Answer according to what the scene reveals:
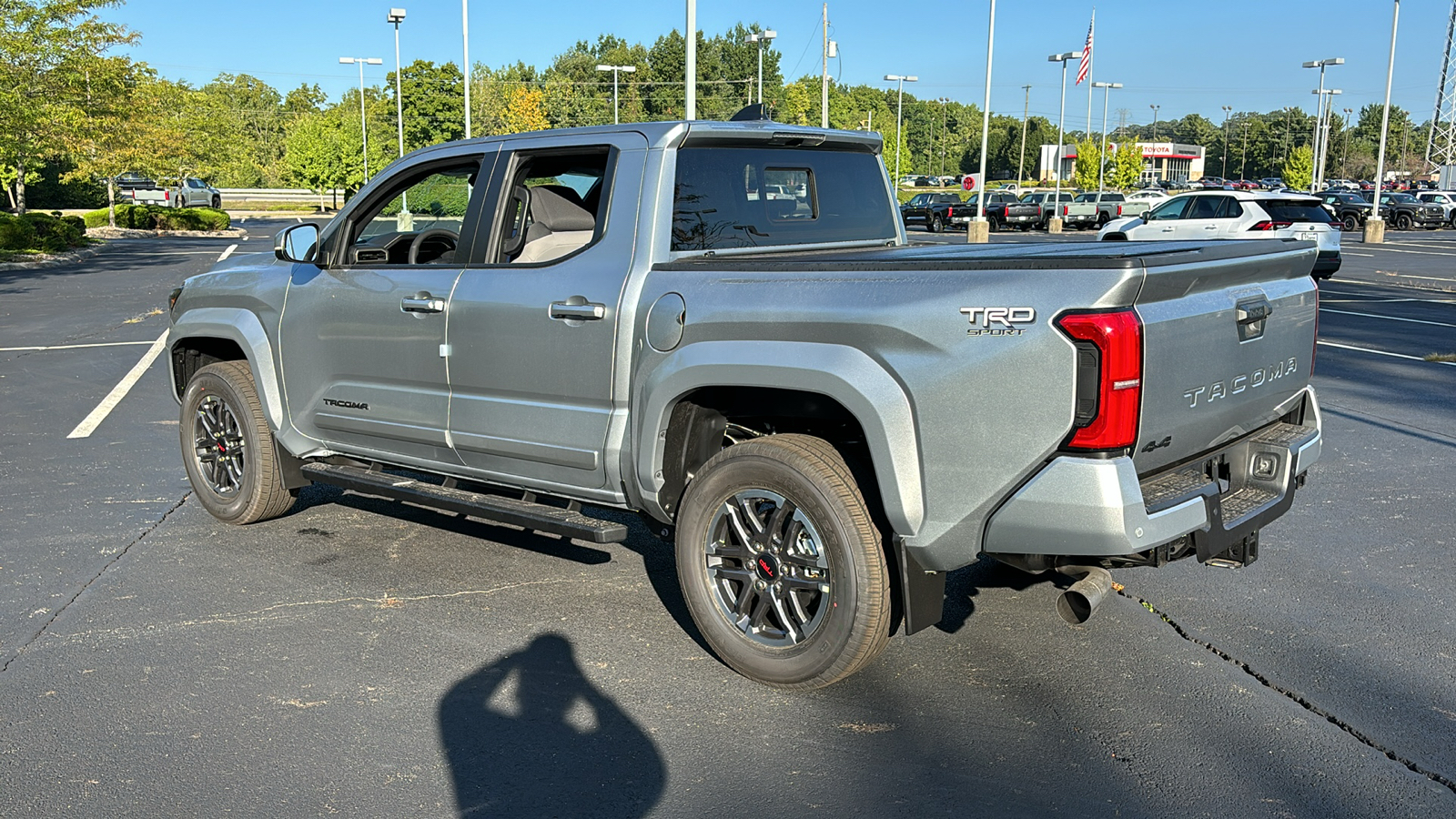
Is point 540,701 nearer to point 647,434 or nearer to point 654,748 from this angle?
point 654,748

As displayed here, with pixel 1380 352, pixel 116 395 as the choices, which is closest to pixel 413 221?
pixel 116 395

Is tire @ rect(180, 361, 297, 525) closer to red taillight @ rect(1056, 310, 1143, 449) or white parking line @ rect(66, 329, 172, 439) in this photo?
white parking line @ rect(66, 329, 172, 439)

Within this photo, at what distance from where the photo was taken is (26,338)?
547 inches

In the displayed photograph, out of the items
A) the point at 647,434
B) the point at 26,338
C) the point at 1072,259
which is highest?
the point at 1072,259

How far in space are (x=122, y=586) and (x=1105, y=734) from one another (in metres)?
4.12

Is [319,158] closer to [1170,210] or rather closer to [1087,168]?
[1087,168]

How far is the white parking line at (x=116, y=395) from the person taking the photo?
8695 millimetres

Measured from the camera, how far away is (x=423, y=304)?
509 centimetres

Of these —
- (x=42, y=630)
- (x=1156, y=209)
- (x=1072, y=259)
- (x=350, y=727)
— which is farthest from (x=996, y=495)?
(x=1156, y=209)

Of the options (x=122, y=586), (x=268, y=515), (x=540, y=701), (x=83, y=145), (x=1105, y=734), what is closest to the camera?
(x=1105, y=734)

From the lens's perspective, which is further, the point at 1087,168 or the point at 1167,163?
the point at 1167,163

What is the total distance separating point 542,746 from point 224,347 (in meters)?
3.66

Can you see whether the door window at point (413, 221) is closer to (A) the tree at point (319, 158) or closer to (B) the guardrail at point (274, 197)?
(A) the tree at point (319, 158)

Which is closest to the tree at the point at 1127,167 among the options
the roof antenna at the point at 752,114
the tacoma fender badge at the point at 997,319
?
the roof antenna at the point at 752,114
